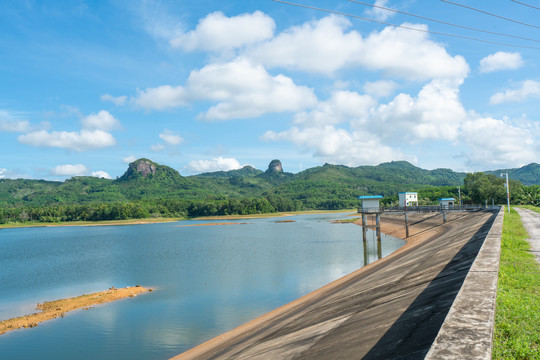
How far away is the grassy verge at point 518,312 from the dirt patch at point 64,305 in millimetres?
27271

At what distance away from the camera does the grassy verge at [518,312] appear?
6133mm

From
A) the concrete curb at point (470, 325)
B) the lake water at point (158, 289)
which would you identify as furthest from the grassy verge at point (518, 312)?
the lake water at point (158, 289)

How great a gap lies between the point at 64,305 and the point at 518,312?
3057cm

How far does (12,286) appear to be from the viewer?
1454 inches

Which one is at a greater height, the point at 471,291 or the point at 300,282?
the point at 471,291

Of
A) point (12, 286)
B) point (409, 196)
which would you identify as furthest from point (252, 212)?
point (12, 286)

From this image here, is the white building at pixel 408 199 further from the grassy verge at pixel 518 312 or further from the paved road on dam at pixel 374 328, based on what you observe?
the paved road on dam at pixel 374 328

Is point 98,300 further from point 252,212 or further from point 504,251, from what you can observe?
point 252,212

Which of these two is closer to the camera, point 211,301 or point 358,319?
point 358,319

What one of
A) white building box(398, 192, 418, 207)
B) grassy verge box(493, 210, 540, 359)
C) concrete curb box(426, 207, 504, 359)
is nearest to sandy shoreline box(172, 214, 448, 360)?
white building box(398, 192, 418, 207)

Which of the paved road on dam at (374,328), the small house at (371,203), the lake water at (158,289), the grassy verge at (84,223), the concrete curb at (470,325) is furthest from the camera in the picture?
the grassy verge at (84,223)

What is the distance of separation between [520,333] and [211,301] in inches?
936

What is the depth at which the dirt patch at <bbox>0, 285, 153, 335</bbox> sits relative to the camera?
24.0 meters

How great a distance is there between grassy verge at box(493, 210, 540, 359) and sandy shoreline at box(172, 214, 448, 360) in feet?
39.5
